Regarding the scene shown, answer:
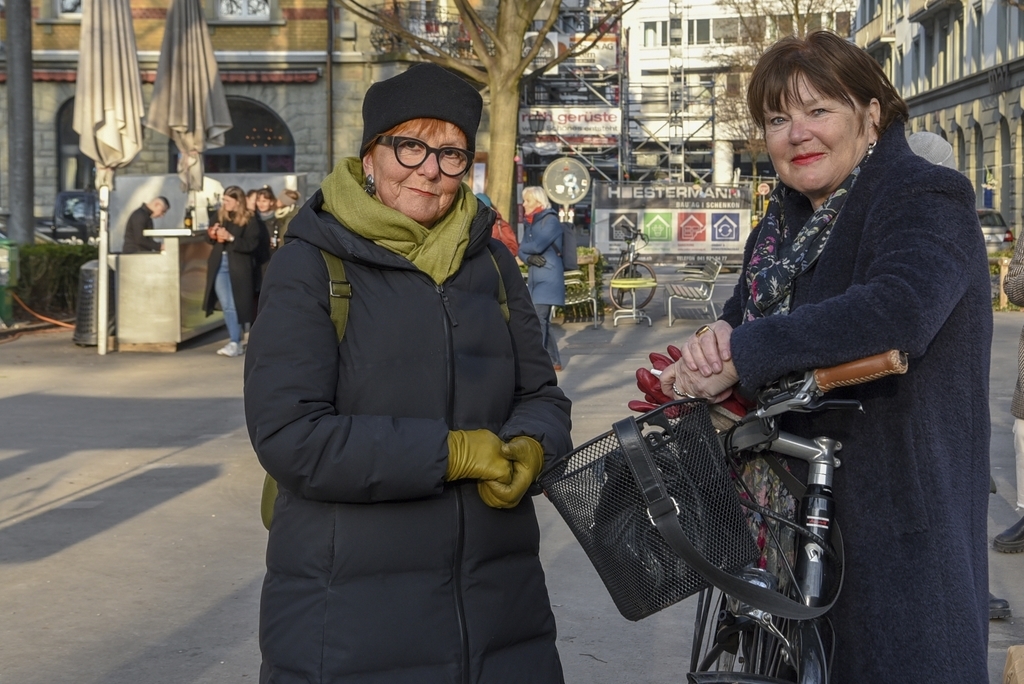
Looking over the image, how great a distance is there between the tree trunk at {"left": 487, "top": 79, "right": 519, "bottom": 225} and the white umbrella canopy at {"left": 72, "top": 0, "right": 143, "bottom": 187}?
4233mm

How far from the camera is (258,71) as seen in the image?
30578mm

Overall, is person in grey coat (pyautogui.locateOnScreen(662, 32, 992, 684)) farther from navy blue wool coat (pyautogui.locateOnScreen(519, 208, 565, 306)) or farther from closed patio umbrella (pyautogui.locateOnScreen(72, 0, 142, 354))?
closed patio umbrella (pyautogui.locateOnScreen(72, 0, 142, 354))

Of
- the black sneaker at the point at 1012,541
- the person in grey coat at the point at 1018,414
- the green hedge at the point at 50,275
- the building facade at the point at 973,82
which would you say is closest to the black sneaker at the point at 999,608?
the person in grey coat at the point at 1018,414

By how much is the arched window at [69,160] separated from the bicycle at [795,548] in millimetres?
30660

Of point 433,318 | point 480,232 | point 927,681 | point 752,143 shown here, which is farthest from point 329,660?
point 752,143

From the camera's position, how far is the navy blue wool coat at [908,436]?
2.28 metres

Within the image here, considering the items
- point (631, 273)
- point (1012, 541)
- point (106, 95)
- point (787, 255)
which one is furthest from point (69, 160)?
point (787, 255)

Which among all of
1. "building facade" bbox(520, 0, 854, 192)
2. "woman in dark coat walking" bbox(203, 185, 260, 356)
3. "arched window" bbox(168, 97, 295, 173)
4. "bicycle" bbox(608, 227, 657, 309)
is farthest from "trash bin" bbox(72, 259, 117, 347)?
"building facade" bbox(520, 0, 854, 192)

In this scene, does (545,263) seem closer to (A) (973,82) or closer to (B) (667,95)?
A: (A) (973,82)

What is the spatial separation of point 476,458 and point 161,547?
13.6ft

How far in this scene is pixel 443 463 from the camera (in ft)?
8.06

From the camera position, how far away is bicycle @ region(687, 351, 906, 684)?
7.53 ft

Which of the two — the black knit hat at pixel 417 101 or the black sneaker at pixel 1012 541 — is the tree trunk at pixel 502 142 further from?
the black knit hat at pixel 417 101

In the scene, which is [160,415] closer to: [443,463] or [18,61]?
[443,463]
